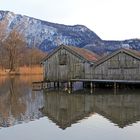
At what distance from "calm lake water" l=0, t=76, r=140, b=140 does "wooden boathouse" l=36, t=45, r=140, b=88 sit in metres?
5.93

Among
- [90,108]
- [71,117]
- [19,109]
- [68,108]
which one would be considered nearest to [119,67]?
[90,108]

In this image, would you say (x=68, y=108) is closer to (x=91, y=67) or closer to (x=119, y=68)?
(x=119, y=68)

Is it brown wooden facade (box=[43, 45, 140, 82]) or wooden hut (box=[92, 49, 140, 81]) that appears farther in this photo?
brown wooden facade (box=[43, 45, 140, 82])

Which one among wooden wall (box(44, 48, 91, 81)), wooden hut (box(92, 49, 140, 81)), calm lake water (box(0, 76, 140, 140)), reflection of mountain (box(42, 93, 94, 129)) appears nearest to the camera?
calm lake water (box(0, 76, 140, 140))

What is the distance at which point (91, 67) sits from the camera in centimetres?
4400

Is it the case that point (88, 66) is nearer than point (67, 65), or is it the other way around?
point (88, 66)

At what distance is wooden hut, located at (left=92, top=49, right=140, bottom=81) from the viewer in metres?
40.8

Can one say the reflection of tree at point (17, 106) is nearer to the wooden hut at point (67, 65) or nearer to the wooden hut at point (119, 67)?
the wooden hut at point (67, 65)

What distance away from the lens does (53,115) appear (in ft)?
85.1

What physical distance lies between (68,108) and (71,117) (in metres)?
3.93

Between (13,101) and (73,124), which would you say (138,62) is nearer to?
(13,101)

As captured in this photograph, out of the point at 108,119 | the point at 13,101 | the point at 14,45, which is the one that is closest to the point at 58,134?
the point at 108,119

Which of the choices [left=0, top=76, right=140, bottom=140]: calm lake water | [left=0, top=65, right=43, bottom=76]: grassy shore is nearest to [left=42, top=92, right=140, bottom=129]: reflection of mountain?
[left=0, top=76, right=140, bottom=140]: calm lake water

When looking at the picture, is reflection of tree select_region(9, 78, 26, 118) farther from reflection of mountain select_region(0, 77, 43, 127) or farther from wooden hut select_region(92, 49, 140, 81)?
wooden hut select_region(92, 49, 140, 81)
